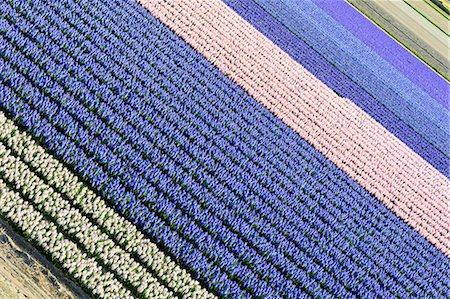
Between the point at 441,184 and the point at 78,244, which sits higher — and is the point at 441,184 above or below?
above

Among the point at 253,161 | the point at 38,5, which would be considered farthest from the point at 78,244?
the point at 38,5

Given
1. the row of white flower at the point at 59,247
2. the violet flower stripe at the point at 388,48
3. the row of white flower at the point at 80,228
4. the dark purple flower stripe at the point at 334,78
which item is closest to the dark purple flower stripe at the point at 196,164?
the row of white flower at the point at 80,228

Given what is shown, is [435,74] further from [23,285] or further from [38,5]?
[23,285]

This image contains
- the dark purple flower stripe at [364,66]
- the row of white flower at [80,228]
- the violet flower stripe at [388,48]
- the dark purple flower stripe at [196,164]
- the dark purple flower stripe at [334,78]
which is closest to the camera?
the row of white flower at [80,228]

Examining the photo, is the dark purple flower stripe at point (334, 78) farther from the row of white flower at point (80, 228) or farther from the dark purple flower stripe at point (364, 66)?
the row of white flower at point (80, 228)

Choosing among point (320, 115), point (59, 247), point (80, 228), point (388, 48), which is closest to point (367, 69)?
point (388, 48)

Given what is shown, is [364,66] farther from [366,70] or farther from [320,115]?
[320,115]
